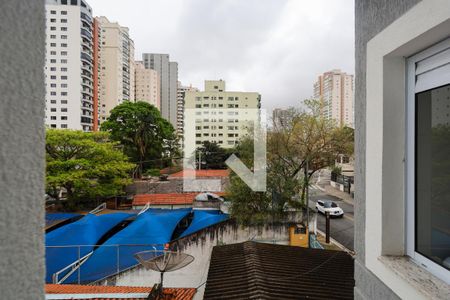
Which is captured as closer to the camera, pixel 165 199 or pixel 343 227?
pixel 343 227

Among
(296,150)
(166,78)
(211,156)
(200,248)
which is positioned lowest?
(200,248)

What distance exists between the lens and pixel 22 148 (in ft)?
1.66

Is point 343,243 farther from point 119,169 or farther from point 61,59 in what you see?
point 61,59

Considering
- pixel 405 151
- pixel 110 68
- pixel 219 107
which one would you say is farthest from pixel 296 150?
pixel 110 68

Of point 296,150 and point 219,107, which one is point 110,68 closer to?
point 219,107

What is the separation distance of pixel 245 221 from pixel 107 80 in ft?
169

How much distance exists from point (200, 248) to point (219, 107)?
148 ft

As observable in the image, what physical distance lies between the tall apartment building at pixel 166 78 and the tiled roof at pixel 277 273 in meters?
72.5

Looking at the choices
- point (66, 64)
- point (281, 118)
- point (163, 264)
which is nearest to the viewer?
point (163, 264)

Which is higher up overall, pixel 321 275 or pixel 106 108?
pixel 106 108

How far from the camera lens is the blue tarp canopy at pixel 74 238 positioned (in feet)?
27.7

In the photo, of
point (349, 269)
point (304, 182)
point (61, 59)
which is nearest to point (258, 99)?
point (61, 59)

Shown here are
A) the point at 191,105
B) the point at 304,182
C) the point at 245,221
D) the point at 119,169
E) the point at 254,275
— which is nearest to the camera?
the point at 254,275

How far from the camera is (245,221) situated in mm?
10461
